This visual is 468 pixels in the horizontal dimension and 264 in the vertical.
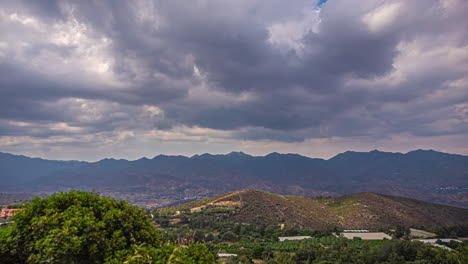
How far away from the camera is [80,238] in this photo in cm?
1064

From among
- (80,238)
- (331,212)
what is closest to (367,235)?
(331,212)

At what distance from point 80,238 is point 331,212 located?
104 metres

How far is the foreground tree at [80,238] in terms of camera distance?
10258 millimetres

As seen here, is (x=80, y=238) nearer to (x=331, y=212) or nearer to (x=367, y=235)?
(x=367, y=235)

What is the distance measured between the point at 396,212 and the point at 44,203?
124 metres

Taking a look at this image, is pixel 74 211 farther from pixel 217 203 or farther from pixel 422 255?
pixel 217 203

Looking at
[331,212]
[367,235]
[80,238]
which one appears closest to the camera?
[80,238]

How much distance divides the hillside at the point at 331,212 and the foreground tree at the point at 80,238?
77.1 m

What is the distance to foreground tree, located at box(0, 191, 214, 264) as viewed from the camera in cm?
1026

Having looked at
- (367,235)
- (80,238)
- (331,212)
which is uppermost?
(80,238)

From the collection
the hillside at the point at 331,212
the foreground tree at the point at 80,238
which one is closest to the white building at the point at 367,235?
the hillside at the point at 331,212

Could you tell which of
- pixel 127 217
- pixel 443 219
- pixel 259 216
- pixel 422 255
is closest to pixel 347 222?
pixel 259 216

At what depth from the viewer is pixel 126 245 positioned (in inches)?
479

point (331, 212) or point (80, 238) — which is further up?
point (80, 238)
